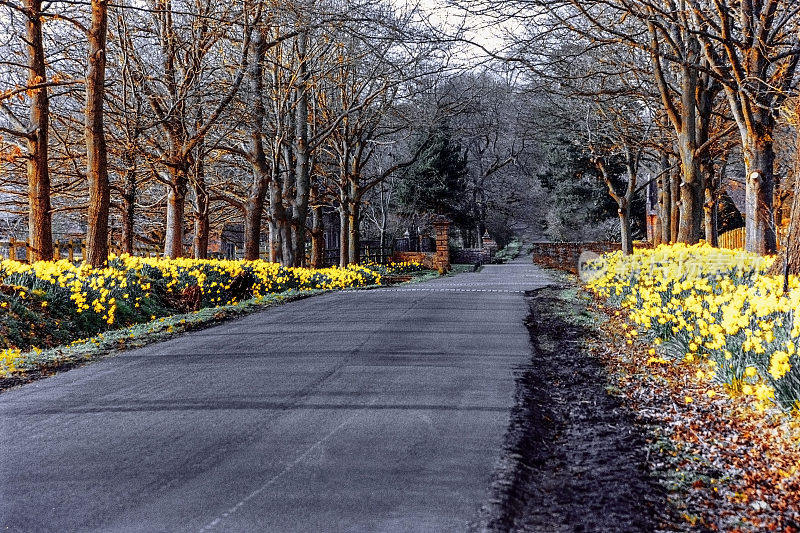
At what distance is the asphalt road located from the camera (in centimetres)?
329

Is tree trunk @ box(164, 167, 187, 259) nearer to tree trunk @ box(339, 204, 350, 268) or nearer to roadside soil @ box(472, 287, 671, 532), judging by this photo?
tree trunk @ box(339, 204, 350, 268)

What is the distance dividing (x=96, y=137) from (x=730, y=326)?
39.3ft

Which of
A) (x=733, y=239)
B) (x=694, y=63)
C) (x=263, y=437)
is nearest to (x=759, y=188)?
(x=694, y=63)

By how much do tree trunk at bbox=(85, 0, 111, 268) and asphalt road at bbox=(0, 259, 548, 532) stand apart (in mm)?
5897

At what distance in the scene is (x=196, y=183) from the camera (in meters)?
17.6

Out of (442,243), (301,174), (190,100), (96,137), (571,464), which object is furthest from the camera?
(442,243)

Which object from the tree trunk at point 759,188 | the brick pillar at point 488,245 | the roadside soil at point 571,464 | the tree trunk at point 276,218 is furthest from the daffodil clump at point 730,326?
the brick pillar at point 488,245

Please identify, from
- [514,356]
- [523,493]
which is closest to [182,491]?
[523,493]

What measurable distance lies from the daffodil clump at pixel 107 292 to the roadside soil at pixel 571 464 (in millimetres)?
5385

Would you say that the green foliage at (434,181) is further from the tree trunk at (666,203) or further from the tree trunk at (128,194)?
the tree trunk at (128,194)

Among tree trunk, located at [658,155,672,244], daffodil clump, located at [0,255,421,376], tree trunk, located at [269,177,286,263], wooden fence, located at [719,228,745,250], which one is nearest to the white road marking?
daffodil clump, located at [0,255,421,376]

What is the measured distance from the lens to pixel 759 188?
12484 millimetres

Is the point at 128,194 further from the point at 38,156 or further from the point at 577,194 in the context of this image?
the point at 577,194

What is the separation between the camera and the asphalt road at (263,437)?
3.29m
